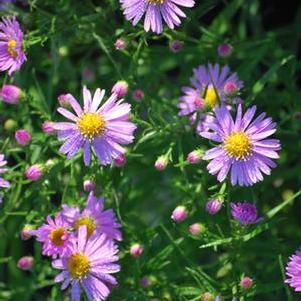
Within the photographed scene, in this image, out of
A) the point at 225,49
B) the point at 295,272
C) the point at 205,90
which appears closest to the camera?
the point at 295,272

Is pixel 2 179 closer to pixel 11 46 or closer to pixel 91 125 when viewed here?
pixel 91 125

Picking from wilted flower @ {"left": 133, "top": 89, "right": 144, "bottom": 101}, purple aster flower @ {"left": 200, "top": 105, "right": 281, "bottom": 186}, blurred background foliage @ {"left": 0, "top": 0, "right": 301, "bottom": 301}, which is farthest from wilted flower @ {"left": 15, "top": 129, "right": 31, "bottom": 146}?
purple aster flower @ {"left": 200, "top": 105, "right": 281, "bottom": 186}

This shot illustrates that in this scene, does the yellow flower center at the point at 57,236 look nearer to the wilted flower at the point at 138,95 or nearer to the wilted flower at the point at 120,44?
the wilted flower at the point at 138,95

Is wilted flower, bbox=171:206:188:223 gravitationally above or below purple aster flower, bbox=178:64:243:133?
below

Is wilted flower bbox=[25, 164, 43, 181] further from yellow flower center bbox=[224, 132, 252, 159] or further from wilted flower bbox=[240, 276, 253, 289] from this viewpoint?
A: wilted flower bbox=[240, 276, 253, 289]

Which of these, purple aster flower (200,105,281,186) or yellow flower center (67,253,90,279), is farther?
yellow flower center (67,253,90,279)

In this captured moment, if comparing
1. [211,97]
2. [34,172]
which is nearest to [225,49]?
[211,97]

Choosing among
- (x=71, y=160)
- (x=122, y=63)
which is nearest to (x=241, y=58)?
(x=122, y=63)

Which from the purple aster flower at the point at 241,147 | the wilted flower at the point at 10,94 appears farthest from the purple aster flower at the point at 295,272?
the wilted flower at the point at 10,94
